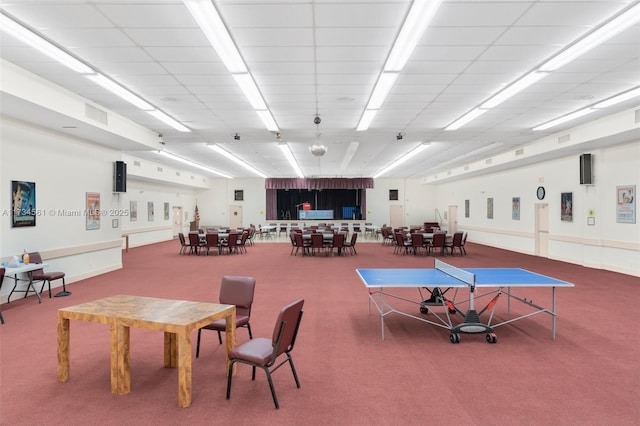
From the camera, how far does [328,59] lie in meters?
4.86

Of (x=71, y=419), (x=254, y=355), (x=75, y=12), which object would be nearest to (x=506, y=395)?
(x=254, y=355)

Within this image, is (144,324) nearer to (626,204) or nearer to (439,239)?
(626,204)

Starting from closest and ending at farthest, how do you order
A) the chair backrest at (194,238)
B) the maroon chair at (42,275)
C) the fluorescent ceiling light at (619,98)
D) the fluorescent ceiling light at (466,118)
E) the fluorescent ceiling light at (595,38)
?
the fluorescent ceiling light at (595,38) → the maroon chair at (42,275) → the fluorescent ceiling light at (619,98) → the fluorescent ceiling light at (466,118) → the chair backrest at (194,238)

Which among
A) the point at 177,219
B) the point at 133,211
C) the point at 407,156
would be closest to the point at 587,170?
the point at 407,156

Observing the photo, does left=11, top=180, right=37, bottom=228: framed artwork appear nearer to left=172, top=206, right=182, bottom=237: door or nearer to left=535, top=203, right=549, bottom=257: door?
left=172, top=206, right=182, bottom=237: door

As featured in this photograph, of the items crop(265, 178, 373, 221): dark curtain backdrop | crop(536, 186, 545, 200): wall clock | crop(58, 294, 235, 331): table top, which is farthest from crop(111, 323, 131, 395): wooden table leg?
crop(265, 178, 373, 221): dark curtain backdrop

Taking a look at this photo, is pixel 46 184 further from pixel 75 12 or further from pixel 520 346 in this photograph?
pixel 520 346

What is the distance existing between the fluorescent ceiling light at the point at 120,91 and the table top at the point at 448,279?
5142 mm

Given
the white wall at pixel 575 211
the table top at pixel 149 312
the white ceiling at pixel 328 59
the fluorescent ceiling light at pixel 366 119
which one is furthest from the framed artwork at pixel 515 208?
the table top at pixel 149 312

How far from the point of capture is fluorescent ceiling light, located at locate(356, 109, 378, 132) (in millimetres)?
7389

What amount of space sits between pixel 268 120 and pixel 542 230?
9.82 metres

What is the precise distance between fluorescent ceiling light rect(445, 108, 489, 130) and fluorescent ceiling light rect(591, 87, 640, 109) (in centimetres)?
213

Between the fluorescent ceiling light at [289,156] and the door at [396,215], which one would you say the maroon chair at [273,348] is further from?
the door at [396,215]

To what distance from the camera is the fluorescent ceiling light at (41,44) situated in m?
3.85
